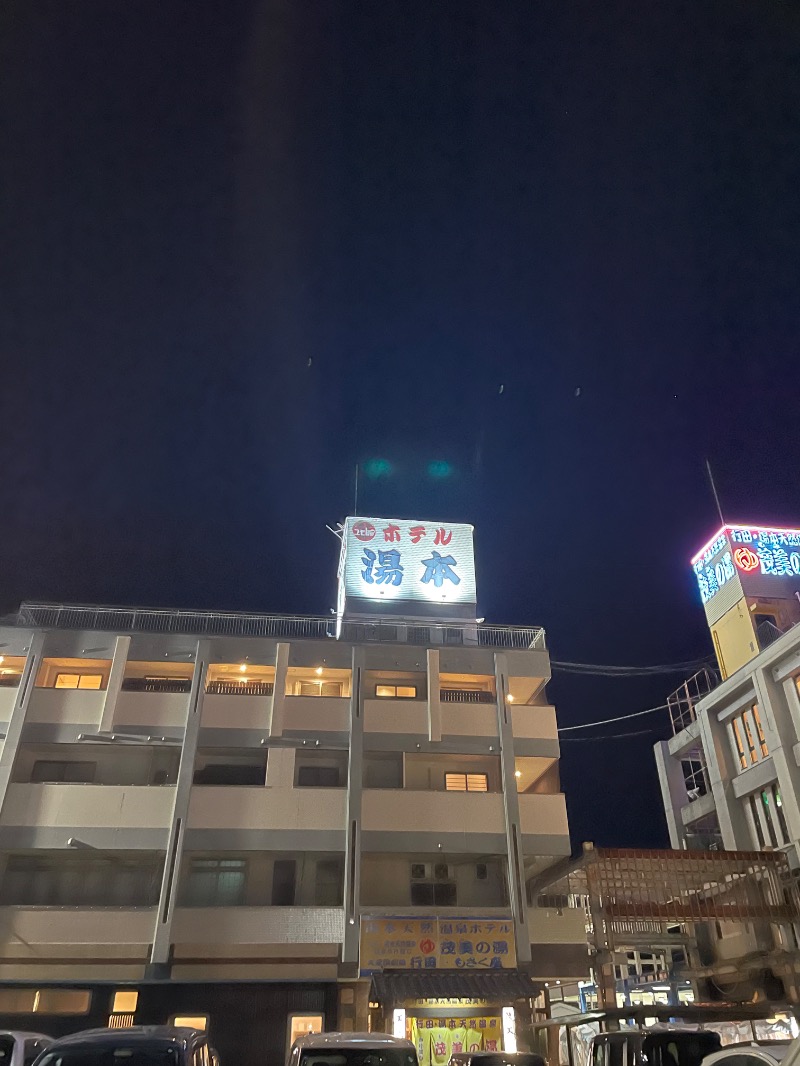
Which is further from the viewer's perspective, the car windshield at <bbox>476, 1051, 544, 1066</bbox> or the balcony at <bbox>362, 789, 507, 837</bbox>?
the balcony at <bbox>362, 789, 507, 837</bbox>

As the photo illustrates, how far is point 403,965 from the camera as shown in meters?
22.3

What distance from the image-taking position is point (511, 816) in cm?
2508

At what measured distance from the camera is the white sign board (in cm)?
3259

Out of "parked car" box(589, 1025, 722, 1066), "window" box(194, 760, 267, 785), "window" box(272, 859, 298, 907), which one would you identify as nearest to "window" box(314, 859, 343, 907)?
"window" box(272, 859, 298, 907)

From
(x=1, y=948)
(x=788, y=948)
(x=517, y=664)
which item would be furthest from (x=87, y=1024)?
(x=788, y=948)

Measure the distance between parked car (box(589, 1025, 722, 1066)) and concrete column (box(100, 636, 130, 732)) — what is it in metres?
20.2

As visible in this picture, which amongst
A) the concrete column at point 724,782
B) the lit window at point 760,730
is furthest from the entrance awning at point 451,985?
the lit window at point 760,730

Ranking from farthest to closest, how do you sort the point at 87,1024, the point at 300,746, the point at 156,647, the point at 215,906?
the point at 156,647
the point at 300,746
the point at 215,906
the point at 87,1024

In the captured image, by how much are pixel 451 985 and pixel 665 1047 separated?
43.8ft

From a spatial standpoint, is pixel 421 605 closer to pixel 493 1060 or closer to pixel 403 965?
pixel 403 965

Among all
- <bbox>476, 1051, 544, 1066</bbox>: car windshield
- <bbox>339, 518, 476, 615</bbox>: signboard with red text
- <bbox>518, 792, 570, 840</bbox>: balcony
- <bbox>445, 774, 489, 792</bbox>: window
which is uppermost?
<bbox>339, 518, 476, 615</bbox>: signboard with red text

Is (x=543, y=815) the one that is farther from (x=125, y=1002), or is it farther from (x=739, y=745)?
(x=125, y=1002)

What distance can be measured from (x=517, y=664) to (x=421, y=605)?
218 inches

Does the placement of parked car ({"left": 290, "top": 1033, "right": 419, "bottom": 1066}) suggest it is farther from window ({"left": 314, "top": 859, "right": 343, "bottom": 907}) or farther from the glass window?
the glass window
